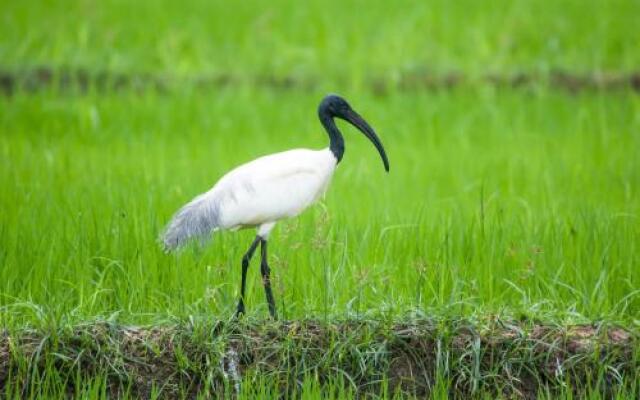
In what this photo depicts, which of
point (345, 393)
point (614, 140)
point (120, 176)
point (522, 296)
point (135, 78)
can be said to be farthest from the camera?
point (135, 78)

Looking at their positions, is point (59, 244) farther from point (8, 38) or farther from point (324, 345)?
point (8, 38)

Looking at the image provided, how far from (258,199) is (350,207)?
2017mm

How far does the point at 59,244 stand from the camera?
560 centimetres

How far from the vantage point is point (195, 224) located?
4.94 meters

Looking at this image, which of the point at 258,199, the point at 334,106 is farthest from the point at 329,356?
the point at 334,106

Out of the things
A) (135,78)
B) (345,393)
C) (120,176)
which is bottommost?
(345,393)

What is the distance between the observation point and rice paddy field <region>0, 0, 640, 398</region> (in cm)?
471

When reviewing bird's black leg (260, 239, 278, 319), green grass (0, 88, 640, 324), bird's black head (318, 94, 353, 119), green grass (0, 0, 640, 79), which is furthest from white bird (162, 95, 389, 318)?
green grass (0, 0, 640, 79)

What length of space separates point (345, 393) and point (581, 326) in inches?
42.8

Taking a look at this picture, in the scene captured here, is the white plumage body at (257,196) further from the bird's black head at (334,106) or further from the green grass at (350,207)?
the bird's black head at (334,106)

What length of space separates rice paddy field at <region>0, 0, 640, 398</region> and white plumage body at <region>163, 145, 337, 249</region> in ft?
0.48

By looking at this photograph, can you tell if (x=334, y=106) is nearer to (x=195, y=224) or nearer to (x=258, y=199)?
(x=258, y=199)

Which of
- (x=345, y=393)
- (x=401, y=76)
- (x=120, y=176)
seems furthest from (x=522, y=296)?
(x=401, y=76)

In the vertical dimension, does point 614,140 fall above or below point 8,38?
below
